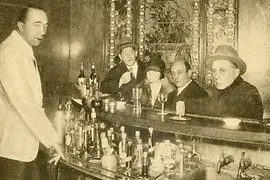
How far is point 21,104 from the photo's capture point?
4.93 ft

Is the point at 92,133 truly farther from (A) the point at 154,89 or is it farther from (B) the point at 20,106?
(A) the point at 154,89

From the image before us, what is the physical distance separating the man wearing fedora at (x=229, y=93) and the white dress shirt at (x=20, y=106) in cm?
102

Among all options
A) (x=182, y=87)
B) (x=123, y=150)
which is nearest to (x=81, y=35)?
(x=182, y=87)

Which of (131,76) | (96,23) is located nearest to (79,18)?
(96,23)

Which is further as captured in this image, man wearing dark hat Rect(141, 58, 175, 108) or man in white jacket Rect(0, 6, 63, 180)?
man wearing dark hat Rect(141, 58, 175, 108)

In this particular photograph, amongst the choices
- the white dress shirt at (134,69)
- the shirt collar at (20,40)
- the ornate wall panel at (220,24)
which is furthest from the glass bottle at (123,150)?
the ornate wall panel at (220,24)

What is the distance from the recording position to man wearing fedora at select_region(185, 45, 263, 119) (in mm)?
2057

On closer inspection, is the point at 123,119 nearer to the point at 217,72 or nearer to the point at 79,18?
the point at 217,72

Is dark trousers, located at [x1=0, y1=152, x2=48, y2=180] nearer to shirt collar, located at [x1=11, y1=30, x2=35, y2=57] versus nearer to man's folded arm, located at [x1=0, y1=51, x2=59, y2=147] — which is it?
man's folded arm, located at [x1=0, y1=51, x2=59, y2=147]

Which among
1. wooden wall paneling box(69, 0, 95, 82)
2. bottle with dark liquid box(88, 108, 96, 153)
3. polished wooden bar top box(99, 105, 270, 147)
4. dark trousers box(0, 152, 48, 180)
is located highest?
wooden wall paneling box(69, 0, 95, 82)

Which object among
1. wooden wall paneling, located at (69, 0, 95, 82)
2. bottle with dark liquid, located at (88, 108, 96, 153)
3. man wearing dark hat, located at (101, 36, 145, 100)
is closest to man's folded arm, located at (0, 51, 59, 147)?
bottle with dark liquid, located at (88, 108, 96, 153)

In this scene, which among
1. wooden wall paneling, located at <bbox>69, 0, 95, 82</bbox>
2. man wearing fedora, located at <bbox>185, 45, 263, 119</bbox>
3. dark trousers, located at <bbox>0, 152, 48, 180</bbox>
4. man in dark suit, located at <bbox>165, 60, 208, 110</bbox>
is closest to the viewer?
dark trousers, located at <bbox>0, 152, 48, 180</bbox>

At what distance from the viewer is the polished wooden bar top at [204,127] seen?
136 centimetres

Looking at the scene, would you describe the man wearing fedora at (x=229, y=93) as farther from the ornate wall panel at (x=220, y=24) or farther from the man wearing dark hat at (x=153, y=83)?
the ornate wall panel at (x=220, y=24)
